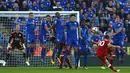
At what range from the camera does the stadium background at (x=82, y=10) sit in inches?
926

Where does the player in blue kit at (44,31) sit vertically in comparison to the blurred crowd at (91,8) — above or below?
below

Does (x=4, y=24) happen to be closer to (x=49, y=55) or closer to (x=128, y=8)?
(x=49, y=55)

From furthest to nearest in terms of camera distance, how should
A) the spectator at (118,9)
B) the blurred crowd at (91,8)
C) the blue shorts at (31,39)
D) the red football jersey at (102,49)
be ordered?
the spectator at (118,9)
the blurred crowd at (91,8)
the blue shorts at (31,39)
the red football jersey at (102,49)

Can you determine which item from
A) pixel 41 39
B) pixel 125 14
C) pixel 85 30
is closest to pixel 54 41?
pixel 41 39

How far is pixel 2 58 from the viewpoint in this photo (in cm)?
2331

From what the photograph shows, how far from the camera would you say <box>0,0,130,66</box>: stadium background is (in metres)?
23.5

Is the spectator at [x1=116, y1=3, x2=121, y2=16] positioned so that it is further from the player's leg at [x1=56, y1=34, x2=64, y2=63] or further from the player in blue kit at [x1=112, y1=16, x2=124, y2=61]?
the player's leg at [x1=56, y1=34, x2=64, y2=63]

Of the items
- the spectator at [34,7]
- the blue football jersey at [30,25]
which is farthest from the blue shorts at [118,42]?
the spectator at [34,7]

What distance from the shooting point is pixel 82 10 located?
87.6ft

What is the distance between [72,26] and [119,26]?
3807 mm

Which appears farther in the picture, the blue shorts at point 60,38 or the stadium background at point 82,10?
the stadium background at point 82,10

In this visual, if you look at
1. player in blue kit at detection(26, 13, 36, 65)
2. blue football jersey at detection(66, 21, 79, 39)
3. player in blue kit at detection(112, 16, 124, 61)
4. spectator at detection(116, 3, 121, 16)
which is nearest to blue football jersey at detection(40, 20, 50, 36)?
player in blue kit at detection(26, 13, 36, 65)

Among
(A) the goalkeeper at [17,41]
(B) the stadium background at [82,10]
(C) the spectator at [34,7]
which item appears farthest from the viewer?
(C) the spectator at [34,7]

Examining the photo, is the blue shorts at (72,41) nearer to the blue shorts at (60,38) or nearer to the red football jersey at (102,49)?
the blue shorts at (60,38)
